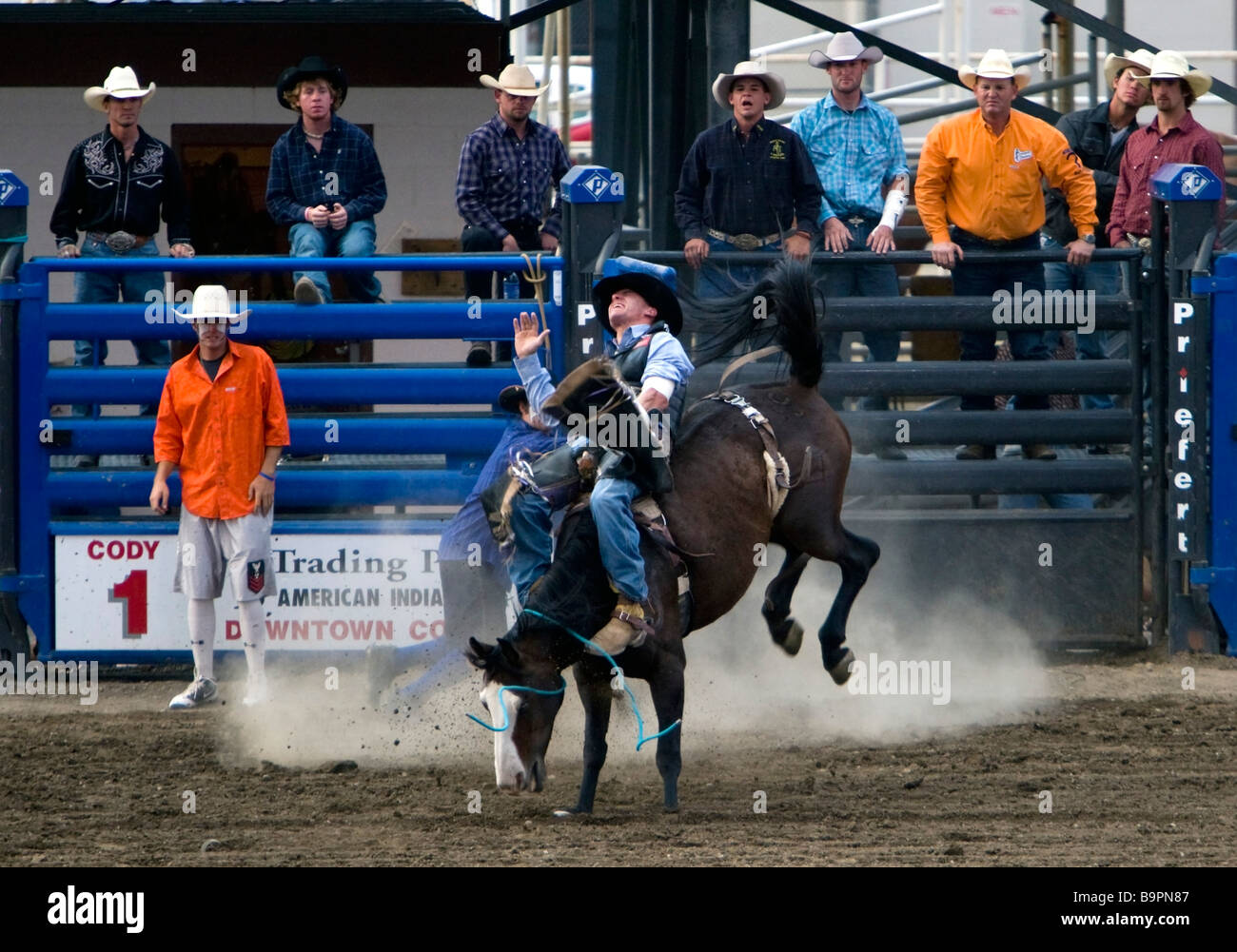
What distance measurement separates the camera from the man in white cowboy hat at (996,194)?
9.08 metres

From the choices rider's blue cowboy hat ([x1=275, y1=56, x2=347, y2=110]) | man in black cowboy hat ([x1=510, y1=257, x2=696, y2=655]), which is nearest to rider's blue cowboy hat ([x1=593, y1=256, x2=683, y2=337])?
man in black cowboy hat ([x1=510, y1=257, x2=696, y2=655])

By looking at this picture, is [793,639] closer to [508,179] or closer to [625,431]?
[625,431]

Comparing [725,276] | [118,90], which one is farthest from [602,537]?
[118,90]

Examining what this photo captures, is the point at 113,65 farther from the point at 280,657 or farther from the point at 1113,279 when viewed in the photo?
the point at 1113,279

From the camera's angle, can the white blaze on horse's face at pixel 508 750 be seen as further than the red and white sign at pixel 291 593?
No

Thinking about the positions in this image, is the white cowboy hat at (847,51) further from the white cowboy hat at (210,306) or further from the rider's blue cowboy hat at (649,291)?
the white cowboy hat at (210,306)

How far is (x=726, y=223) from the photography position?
30.2 ft

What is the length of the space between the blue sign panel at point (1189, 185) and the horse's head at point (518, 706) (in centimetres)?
456

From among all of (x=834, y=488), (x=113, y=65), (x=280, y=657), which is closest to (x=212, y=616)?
(x=280, y=657)

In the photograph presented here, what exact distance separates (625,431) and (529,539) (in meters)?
0.57

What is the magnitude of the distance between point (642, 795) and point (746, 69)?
13.4 feet

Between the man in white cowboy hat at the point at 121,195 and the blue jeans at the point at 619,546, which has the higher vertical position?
the man in white cowboy hat at the point at 121,195

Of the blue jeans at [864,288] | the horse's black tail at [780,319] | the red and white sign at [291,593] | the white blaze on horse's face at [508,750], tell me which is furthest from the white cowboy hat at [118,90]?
the white blaze on horse's face at [508,750]

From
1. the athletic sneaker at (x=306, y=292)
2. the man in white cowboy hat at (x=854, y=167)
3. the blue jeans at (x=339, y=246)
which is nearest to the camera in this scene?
the athletic sneaker at (x=306, y=292)
